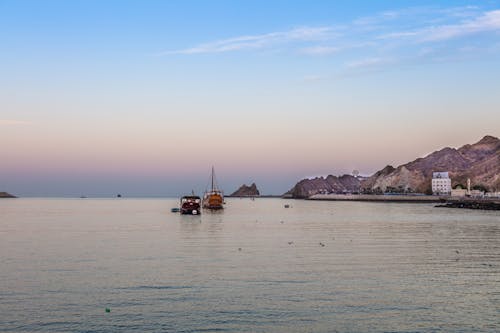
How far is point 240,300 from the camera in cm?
2955

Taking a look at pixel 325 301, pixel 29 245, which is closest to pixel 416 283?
pixel 325 301

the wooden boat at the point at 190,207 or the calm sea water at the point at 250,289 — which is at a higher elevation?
the wooden boat at the point at 190,207

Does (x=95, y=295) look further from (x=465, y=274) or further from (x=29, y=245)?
(x=29, y=245)

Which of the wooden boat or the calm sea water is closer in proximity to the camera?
the calm sea water

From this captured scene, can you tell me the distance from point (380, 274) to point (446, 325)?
Result: 537 inches

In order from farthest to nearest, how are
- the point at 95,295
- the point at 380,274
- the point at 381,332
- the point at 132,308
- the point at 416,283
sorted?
1. the point at 380,274
2. the point at 416,283
3. the point at 95,295
4. the point at 132,308
5. the point at 381,332

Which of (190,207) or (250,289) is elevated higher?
(190,207)

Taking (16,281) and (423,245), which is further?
(423,245)

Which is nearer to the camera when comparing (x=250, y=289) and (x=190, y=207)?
(x=250, y=289)

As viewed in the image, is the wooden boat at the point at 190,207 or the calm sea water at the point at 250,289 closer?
the calm sea water at the point at 250,289

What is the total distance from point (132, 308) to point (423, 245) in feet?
134

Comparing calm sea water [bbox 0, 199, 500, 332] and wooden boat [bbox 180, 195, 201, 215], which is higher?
wooden boat [bbox 180, 195, 201, 215]

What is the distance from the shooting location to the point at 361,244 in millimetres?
61125

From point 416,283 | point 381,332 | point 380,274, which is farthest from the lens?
point 380,274
